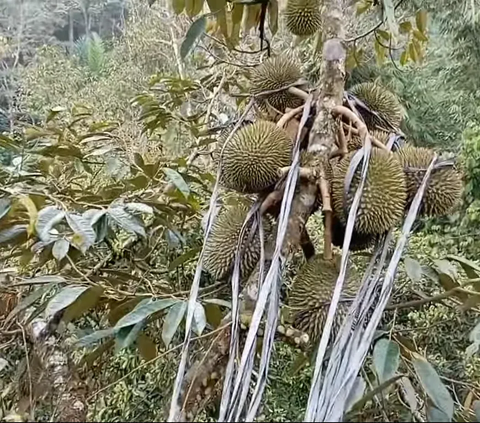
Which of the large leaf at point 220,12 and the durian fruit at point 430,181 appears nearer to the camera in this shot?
the durian fruit at point 430,181

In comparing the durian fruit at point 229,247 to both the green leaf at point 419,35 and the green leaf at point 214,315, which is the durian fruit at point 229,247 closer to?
the green leaf at point 214,315

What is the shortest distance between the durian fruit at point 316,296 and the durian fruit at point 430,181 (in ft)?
0.28

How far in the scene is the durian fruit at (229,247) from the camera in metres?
0.54

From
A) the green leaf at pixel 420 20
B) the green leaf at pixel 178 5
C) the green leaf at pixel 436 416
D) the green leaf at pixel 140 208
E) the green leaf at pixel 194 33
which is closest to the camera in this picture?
the green leaf at pixel 436 416

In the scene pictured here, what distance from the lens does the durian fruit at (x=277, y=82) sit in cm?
62

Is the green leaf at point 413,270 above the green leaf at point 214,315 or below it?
above

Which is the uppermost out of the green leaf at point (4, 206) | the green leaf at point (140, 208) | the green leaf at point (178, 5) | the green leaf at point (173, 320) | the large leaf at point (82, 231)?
the green leaf at point (178, 5)

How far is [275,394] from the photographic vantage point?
0.89m

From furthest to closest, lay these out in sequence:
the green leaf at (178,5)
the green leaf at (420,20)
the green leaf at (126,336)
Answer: the green leaf at (420,20) < the green leaf at (178,5) < the green leaf at (126,336)

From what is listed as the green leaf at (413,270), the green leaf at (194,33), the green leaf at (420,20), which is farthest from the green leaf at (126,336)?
the green leaf at (420,20)

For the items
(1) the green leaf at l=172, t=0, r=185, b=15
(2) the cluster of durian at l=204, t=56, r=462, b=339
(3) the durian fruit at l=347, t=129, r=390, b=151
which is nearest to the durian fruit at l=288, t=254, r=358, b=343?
(2) the cluster of durian at l=204, t=56, r=462, b=339

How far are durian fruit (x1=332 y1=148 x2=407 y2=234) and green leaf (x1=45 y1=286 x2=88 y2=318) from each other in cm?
21

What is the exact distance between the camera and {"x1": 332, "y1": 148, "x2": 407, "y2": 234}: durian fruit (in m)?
0.50

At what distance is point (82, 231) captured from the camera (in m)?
0.50
